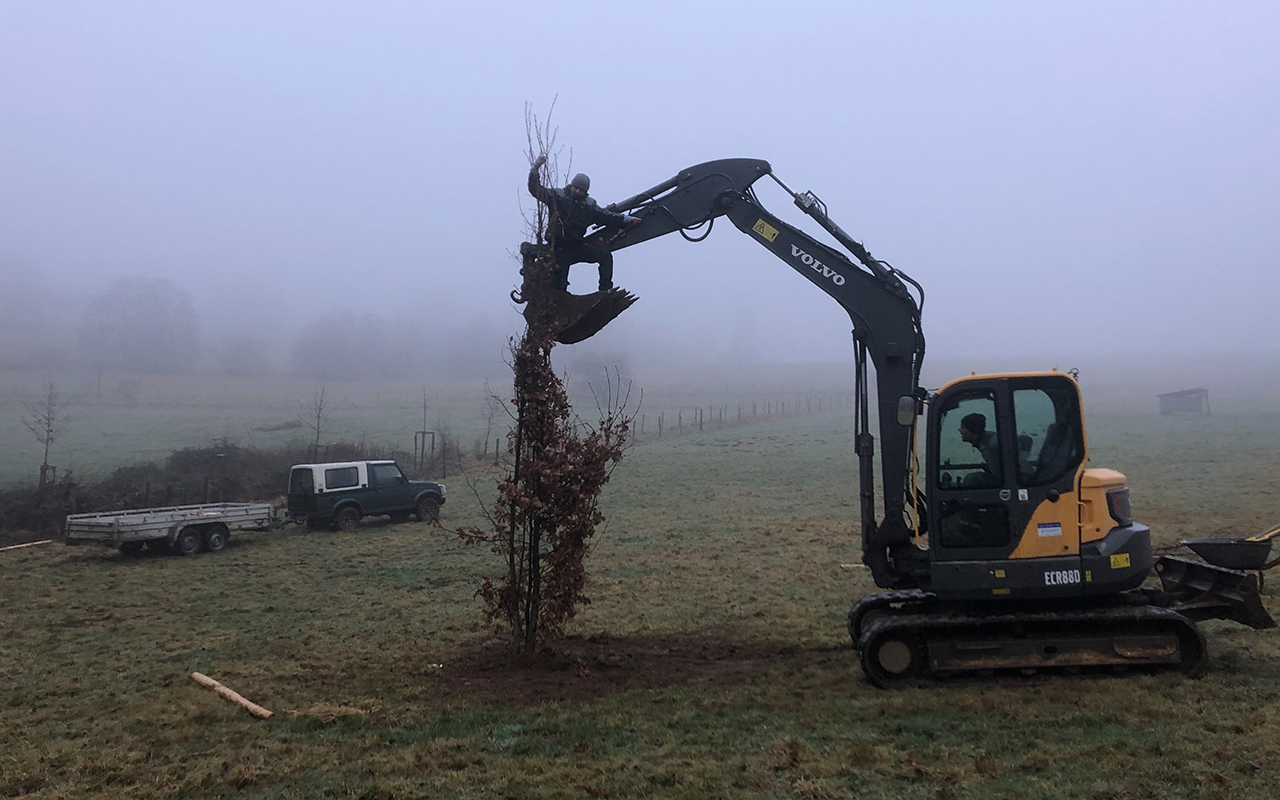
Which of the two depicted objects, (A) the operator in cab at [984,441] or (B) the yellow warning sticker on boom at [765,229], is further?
(B) the yellow warning sticker on boom at [765,229]

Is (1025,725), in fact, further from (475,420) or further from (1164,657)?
(475,420)

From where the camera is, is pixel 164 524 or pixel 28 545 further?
pixel 28 545

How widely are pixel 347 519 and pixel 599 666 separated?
1563 cm

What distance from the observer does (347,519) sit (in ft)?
74.7

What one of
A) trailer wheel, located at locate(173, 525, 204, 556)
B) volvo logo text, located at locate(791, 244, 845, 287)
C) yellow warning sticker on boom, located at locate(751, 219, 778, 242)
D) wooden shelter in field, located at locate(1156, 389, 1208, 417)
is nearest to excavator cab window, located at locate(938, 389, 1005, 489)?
volvo logo text, located at locate(791, 244, 845, 287)

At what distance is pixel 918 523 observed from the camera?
338 inches

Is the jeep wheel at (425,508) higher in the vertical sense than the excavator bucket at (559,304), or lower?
lower

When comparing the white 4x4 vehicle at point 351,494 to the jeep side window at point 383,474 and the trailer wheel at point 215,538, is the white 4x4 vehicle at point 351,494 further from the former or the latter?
the trailer wheel at point 215,538

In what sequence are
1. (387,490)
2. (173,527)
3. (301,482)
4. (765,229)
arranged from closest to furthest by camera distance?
1. (765,229)
2. (173,527)
3. (301,482)
4. (387,490)

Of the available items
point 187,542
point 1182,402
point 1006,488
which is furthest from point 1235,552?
point 1182,402

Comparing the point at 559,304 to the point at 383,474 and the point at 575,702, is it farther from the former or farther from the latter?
the point at 383,474

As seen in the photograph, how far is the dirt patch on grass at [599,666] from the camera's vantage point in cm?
832

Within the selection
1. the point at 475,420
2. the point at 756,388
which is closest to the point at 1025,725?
the point at 475,420

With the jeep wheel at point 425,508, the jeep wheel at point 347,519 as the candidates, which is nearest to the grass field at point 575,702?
the jeep wheel at point 347,519
